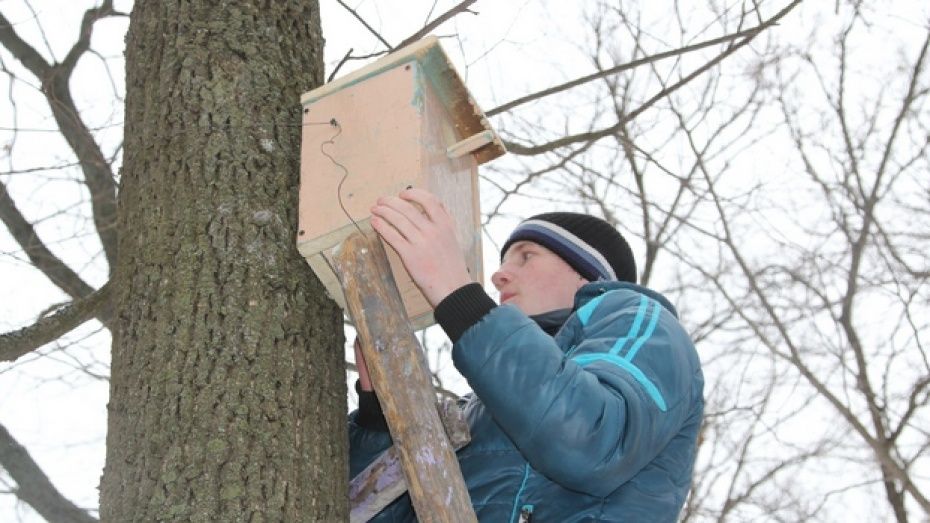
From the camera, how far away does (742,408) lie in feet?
21.3

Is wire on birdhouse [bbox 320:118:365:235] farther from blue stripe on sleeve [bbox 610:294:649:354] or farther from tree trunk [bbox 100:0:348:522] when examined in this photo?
blue stripe on sleeve [bbox 610:294:649:354]

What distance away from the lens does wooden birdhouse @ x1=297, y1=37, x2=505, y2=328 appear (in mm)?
1983

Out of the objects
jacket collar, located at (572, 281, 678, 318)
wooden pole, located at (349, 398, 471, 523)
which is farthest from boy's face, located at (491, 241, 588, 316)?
wooden pole, located at (349, 398, 471, 523)

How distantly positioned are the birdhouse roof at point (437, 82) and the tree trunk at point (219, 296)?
0.48 ft

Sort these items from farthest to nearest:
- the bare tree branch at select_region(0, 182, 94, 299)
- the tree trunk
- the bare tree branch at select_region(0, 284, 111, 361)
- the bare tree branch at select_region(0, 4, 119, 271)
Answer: the bare tree branch at select_region(0, 4, 119, 271) < the bare tree branch at select_region(0, 182, 94, 299) < the bare tree branch at select_region(0, 284, 111, 361) < the tree trunk

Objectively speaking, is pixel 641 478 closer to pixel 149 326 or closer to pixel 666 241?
pixel 149 326

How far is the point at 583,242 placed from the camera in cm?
254

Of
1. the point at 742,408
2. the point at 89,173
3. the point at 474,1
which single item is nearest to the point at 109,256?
the point at 89,173

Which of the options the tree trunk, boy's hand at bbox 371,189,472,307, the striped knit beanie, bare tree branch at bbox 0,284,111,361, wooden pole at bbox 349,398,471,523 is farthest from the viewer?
the striped knit beanie

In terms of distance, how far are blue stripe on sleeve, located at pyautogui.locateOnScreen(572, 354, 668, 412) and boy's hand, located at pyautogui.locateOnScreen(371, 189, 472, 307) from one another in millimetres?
257

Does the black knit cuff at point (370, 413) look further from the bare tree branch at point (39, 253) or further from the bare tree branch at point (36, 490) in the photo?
the bare tree branch at point (39, 253)

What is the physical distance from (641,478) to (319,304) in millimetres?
701

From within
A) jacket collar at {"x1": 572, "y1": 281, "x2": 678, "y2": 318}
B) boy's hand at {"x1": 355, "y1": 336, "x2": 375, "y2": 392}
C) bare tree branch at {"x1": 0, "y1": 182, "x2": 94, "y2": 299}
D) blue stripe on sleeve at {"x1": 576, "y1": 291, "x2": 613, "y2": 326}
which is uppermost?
bare tree branch at {"x1": 0, "y1": 182, "x2": 94, "y2": 299}

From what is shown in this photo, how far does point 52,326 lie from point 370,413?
75cm
